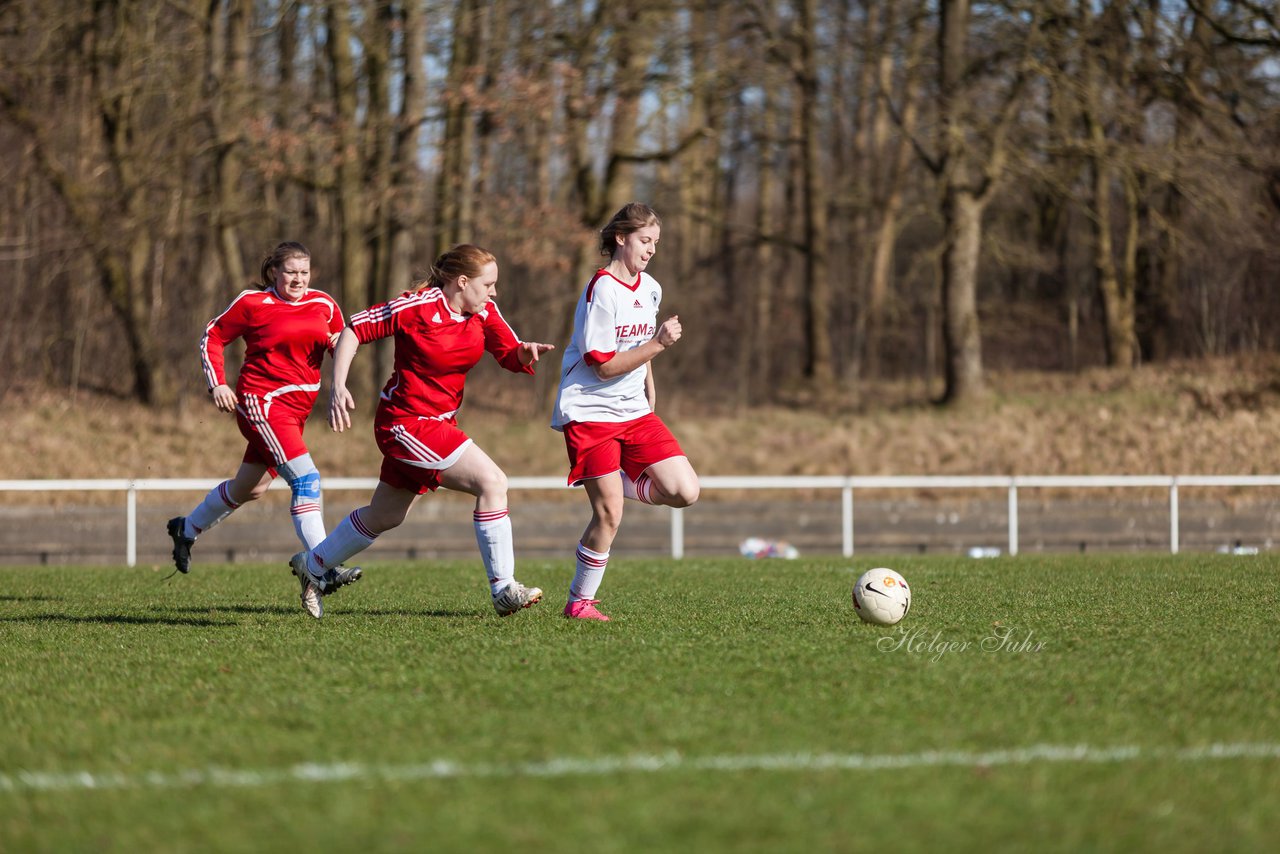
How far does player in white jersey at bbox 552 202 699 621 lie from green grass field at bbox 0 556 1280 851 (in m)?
0.69

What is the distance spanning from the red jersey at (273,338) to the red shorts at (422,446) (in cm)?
113

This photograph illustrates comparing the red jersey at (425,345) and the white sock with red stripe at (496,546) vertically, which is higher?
the red jersey at (425,345)

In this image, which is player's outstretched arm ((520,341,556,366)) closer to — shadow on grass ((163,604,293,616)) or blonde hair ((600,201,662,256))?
blonde hair ((600,201,662,256))

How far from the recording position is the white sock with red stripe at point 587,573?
25.7 feet

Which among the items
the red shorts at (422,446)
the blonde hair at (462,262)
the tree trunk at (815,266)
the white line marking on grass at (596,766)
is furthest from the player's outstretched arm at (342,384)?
the tree trunk at (815,266)

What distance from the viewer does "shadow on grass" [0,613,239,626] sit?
8.19 metres

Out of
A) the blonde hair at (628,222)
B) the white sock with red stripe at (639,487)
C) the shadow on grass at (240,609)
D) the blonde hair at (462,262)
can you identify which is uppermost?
the blonde hair at (628,222)

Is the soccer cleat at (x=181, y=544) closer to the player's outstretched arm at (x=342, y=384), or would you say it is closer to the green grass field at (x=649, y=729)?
the green grass field at (x=649, y=729)

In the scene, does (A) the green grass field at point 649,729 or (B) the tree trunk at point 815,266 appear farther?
(B) the tree trunk at point 815,266

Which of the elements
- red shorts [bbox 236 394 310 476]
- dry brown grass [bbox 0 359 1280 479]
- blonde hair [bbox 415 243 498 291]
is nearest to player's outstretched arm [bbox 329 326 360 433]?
blonde hair [bbox 415 243 498 291]

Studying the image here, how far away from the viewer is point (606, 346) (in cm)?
746

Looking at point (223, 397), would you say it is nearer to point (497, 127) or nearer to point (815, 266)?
point (497, 127)

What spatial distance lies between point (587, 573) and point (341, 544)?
4.23 ft

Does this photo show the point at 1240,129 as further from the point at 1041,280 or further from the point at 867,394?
the point at 1041,280
